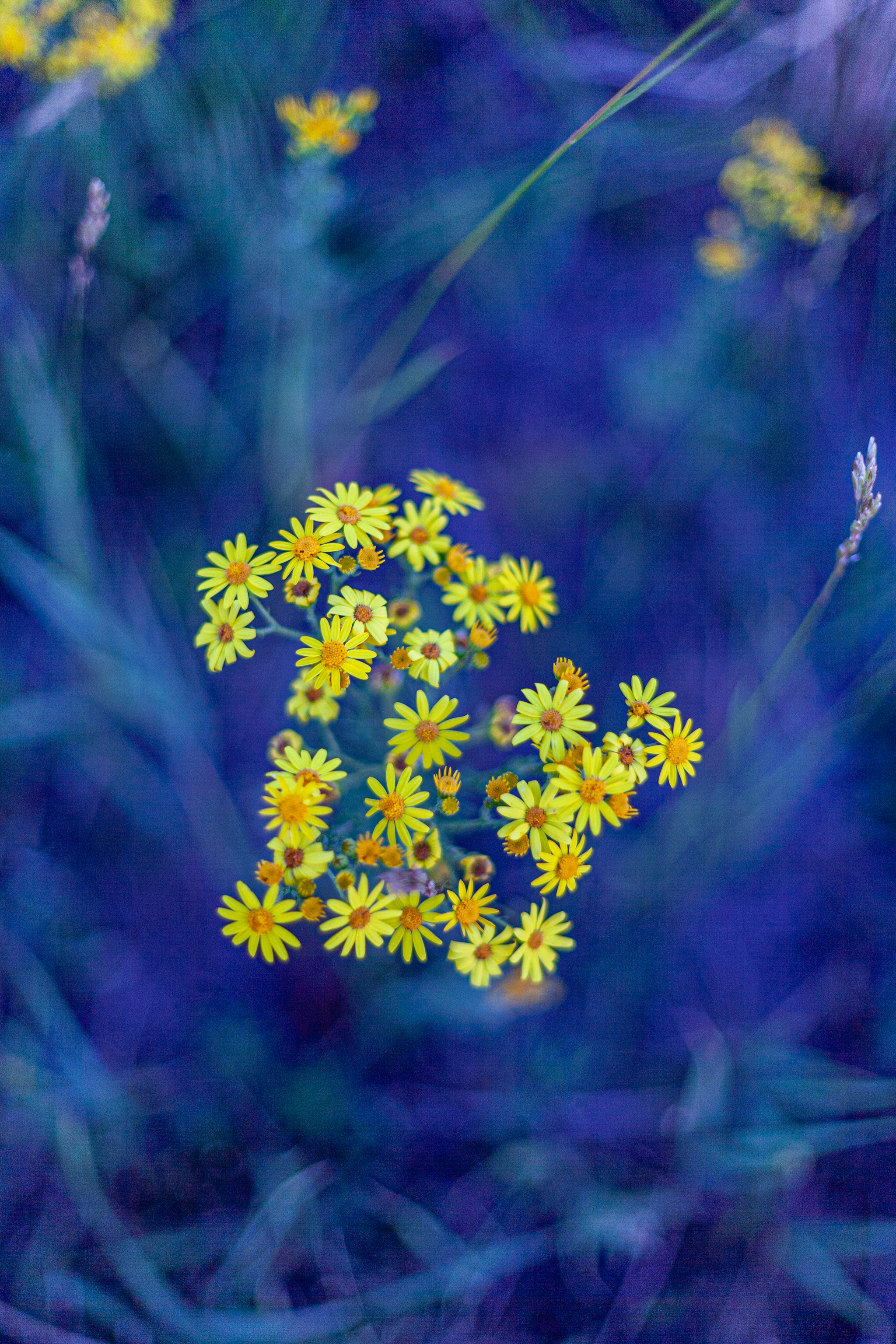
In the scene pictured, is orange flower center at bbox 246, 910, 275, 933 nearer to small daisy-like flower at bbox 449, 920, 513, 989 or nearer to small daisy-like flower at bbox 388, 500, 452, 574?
small daisy-like flower at bbox 449, 920, 513, 989

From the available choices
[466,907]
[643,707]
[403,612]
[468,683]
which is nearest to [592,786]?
[643,707]

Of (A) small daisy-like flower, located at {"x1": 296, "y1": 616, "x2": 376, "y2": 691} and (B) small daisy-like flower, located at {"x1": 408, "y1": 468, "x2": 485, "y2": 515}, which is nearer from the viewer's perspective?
(A) small daisy-like flower, located at {"x1": 296, "y1": 616, "x2": 376, "y2": 691}

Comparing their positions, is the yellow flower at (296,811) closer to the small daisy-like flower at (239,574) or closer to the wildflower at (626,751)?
the small daisy-like flower at (239,574)

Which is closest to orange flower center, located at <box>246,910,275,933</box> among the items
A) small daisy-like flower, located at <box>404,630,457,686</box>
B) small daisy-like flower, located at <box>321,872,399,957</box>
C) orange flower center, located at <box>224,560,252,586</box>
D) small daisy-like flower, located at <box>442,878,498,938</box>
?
small daisy-like flower, located at <box>321,872,399,957</box>

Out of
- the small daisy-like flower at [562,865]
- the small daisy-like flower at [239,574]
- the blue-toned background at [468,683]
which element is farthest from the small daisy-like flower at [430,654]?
the blue-toned background at [468,683]

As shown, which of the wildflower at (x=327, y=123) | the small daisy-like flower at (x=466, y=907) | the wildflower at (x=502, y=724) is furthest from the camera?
the wildflower at (x=327, y=123)

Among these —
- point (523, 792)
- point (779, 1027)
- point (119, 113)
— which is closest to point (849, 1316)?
point (779, 1027)
